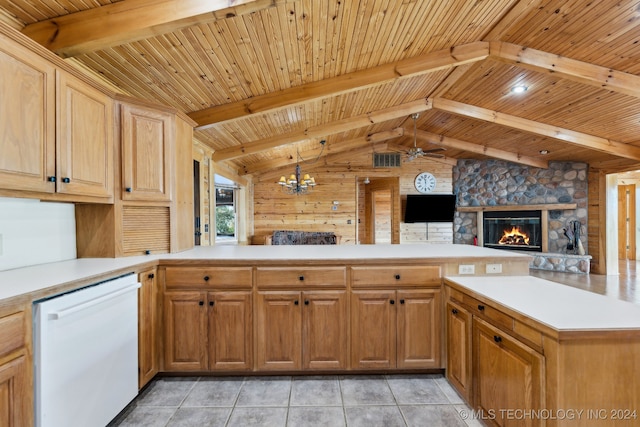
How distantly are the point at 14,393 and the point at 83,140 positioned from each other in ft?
4.74

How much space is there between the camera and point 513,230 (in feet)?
23.6

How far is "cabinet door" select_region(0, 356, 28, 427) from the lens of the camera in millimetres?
1144

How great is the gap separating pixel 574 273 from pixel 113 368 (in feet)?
27.1

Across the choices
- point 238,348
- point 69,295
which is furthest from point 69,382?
point 238,348

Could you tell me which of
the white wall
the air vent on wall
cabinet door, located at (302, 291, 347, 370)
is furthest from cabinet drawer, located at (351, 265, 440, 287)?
the air vent on wall

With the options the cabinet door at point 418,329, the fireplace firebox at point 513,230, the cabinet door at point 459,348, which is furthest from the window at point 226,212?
the fireplace firebox at point 513,230

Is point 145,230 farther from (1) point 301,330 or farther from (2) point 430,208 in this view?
(2) point 430,208

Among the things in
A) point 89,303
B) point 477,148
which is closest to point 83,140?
point 89,303

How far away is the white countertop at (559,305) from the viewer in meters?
1.17

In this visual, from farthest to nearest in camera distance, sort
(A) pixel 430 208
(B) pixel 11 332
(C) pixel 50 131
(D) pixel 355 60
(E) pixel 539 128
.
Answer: (A) pixel 430 208, (E) pixel 539 128, (D) pixel 355 60, (C) pixel 50 131, (B) pixel 11 332

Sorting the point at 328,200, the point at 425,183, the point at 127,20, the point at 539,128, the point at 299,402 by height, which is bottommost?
the point at 299,402

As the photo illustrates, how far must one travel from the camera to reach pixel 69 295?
1419 mm

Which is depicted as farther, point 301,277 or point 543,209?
point 543,209

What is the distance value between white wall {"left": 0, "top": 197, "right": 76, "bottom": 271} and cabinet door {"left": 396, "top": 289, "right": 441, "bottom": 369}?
2.53 meters
